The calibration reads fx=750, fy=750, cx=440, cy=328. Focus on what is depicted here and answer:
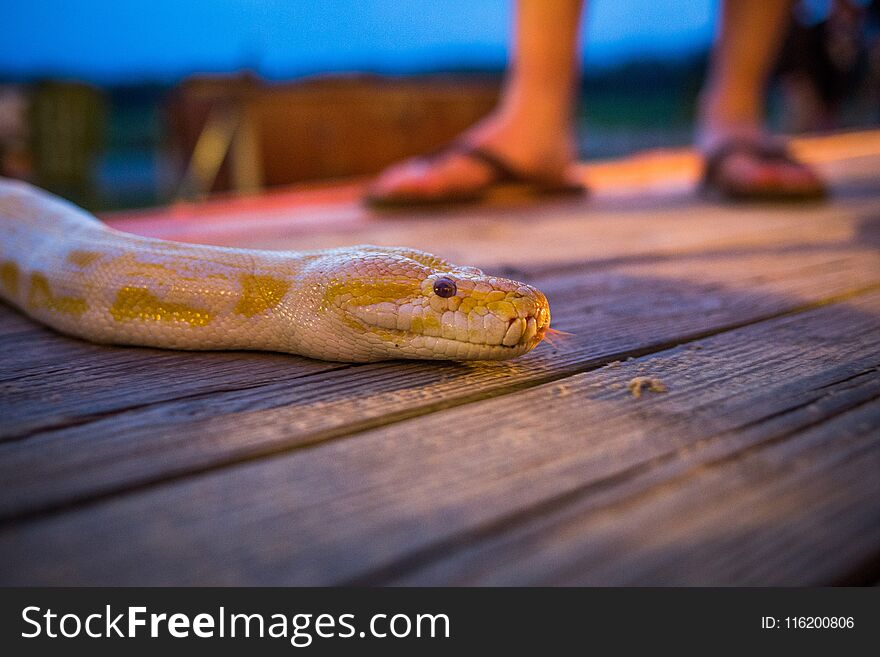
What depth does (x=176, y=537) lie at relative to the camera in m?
1.11

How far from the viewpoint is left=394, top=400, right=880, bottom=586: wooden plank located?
1.03 meters

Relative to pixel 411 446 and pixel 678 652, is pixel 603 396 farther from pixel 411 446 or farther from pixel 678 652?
pixel 678 652

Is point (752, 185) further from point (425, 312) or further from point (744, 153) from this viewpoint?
point (425, 312)

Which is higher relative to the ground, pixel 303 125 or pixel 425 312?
pixel 303 125

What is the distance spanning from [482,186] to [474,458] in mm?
3911

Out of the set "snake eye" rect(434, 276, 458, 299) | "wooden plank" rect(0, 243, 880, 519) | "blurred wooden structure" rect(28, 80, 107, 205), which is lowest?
"wooden plank" rect(0, 243, 880, 519)

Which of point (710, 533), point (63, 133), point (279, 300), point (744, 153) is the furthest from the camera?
point (63, 133)

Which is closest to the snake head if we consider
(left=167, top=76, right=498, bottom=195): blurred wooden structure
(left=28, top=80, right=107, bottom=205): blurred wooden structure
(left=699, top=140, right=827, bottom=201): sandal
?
(left=699, top=140, right=827, bottom=201): sandal

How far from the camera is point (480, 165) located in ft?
16.7

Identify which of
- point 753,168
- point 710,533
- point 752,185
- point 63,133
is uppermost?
point 63,133

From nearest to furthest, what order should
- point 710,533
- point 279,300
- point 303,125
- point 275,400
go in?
1. point 710,533
2. point 275,400
3. point 279,300
4. point 303,125

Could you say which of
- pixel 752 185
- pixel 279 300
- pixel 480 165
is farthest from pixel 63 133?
pixel 279 300

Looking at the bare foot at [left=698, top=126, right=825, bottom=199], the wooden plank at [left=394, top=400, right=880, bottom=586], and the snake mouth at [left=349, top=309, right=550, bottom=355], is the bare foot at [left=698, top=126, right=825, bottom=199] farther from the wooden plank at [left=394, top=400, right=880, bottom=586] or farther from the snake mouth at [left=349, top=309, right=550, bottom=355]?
the wooden plank at [left=394, top=400, right=880, bottom=586]

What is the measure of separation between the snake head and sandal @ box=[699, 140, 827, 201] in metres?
3.55
